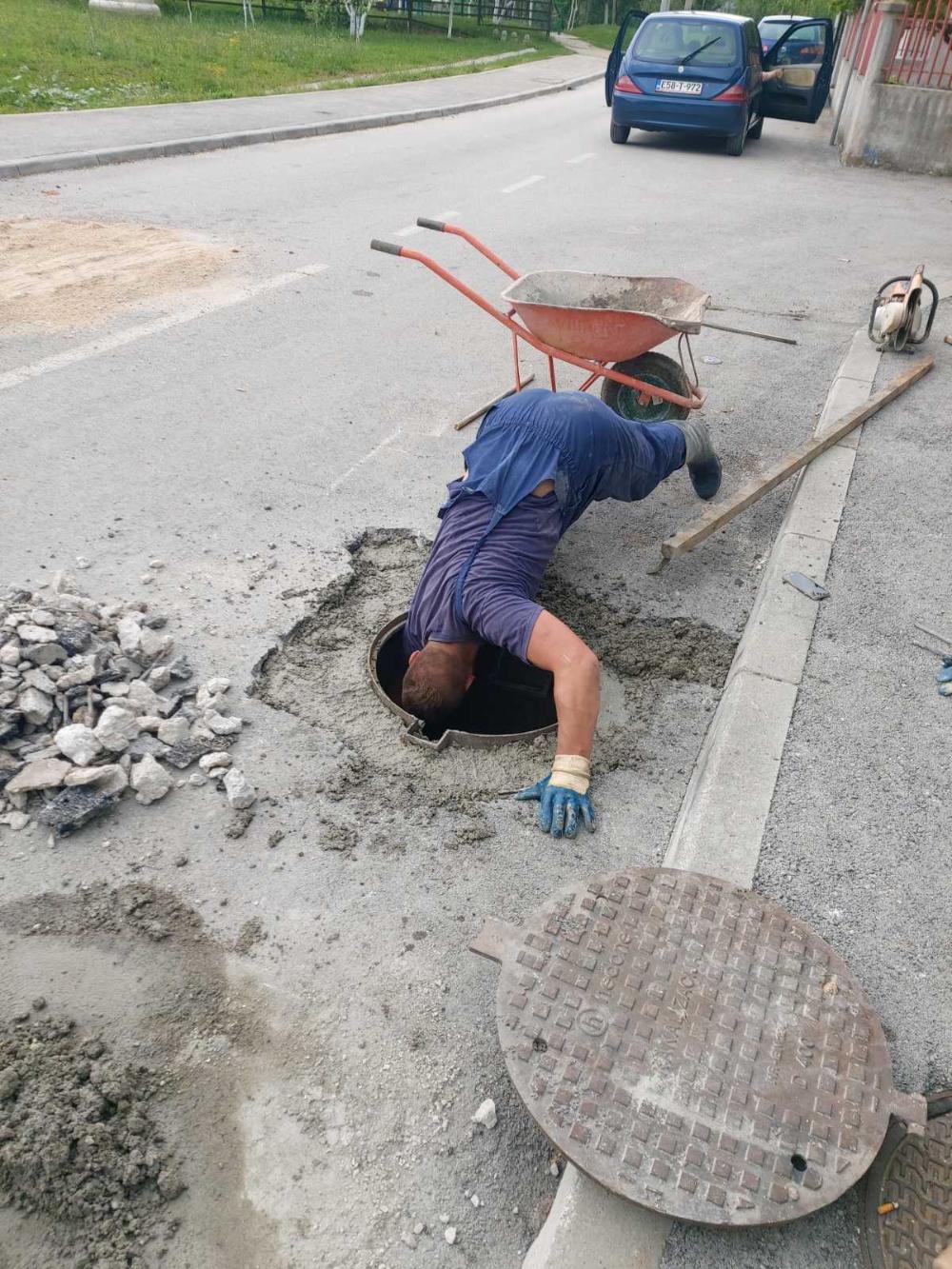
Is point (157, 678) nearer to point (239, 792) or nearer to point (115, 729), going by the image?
point (115, 729)

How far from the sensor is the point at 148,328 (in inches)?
260

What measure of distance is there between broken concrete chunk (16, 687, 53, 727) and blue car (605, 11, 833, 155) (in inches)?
547

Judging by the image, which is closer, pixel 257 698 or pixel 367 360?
pixel 257 698

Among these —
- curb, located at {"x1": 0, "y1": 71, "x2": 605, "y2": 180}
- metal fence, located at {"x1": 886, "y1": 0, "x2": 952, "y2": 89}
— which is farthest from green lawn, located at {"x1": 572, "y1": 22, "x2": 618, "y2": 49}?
metal fence, located at {"x1": 886, "y1": 0, "x2": 952, "y2": 89}

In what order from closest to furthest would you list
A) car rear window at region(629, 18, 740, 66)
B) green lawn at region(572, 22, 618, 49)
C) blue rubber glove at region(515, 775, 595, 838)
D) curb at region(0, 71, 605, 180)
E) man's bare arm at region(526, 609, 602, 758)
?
blue rubber glove at region(515, 775, 595, 838) → man's bare arm at region(526, 609, 602, 758) → curb at region(0, 71, 605, 180) → car rear window at region(629, 18, 740, 66) → green lawn at region(572, 22, 618, 49)

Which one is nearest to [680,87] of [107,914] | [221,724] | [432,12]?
[221,724]

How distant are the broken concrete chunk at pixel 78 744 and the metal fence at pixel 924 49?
1519 cm

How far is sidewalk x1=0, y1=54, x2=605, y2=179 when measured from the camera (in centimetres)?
1078

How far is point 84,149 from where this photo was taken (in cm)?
1082

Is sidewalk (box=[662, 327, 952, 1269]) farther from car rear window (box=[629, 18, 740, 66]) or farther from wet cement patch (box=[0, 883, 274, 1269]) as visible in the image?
car rear window (box=[629, 18, 740, 66])

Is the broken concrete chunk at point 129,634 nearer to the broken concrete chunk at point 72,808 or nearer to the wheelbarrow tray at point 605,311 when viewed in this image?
the broken concrete chunk at point 72,808

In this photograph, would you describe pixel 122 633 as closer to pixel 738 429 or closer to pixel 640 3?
pixel 738 429

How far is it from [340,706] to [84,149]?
1027 centimetres

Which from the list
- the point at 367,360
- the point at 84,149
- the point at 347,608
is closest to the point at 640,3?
the point at 84,149
